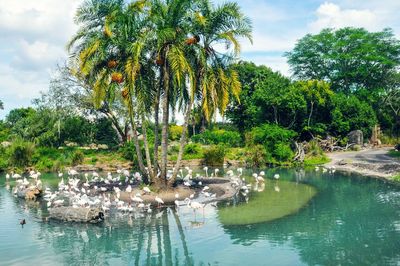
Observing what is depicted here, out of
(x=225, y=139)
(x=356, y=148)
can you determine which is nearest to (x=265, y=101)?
(x=225, y=139)

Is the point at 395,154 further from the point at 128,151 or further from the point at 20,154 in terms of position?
the point at 20,154

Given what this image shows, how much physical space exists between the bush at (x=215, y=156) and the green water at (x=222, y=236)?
20.2m

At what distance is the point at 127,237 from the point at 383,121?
56.4 m

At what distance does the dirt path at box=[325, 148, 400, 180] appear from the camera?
3478 cm

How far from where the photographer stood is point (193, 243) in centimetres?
1656

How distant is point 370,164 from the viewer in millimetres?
38469

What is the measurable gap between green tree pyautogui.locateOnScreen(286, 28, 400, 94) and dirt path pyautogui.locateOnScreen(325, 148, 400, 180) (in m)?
20.9

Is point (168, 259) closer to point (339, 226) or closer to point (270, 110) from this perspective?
point (339, 226)

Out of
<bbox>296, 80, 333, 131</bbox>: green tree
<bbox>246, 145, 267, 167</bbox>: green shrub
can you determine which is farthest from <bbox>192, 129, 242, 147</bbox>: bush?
<bbox>296, 80, 333, 131</bbox>: green tree

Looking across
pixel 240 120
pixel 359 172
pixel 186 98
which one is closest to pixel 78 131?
pixel 240 120

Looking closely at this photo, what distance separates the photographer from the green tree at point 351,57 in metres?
64.0

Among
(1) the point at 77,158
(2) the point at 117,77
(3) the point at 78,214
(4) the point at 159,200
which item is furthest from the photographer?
(1) the point at 77,158

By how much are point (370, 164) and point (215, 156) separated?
49.6 ft

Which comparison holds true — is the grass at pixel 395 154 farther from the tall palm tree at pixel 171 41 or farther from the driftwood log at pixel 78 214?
the driftwood log at pixel 78 214
